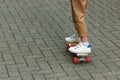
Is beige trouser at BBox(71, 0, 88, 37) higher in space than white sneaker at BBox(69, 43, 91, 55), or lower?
higher

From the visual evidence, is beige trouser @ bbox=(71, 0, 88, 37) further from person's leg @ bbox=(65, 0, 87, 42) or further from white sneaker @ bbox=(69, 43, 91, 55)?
white sneaker @ bbox=(69, 43, 91, 55)

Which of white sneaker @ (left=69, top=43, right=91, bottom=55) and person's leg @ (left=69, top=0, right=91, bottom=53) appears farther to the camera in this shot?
white sneaker @ (left=69, top=43, right=91, bottom=55)

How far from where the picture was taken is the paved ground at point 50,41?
512cm

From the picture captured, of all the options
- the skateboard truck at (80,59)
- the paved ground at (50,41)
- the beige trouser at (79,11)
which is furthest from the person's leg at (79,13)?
the paved ground at (50,41)

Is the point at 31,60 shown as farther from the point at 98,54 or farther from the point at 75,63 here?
the point at 98,54

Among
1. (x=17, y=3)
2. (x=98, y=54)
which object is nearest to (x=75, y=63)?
(x=98, y=54)

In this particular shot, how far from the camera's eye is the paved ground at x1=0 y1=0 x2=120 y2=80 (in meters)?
5.12

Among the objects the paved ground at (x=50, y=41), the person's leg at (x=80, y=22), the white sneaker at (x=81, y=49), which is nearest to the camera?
the paved ground at (x=50, y=41)

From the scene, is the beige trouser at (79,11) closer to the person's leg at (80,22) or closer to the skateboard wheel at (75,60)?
the person's leg at (80,22)

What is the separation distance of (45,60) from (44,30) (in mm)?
1487

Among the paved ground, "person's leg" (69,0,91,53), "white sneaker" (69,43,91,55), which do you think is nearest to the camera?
the paved ground

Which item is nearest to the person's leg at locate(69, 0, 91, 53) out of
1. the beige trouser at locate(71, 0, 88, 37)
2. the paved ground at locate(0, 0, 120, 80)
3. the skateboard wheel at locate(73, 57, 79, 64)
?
the beige trouser at locate(71, 0, 88, 37)

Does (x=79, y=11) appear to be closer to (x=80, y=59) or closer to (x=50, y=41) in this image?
(x=80, y=59)

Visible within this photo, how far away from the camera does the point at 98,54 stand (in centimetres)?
586
